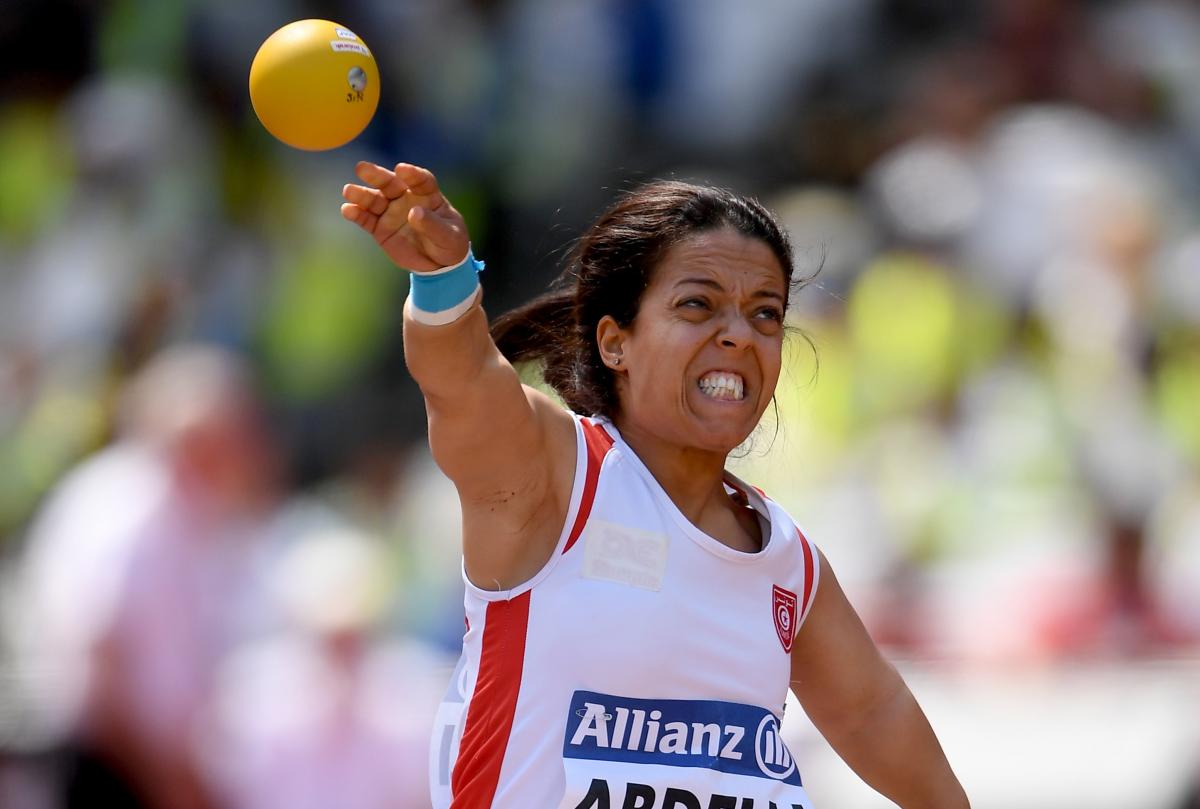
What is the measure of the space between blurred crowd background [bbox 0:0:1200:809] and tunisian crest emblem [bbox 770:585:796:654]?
589 mm

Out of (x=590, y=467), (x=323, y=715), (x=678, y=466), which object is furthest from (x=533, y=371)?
(x=323, y=715)

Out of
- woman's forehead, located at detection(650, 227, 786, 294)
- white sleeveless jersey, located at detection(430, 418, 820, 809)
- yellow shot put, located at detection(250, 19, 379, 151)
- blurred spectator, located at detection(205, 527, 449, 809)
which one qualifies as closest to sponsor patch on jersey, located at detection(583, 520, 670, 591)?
white sleeveless jersey, located at detection(430, 418, 820, 809)

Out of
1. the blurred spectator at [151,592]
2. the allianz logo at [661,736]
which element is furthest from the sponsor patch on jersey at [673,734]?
the blurred spectator at [151,592]

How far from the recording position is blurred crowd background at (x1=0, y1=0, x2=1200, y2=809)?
6.23 metres

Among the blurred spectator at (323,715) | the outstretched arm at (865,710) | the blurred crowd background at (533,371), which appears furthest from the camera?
the blurred spectator at (323,715)

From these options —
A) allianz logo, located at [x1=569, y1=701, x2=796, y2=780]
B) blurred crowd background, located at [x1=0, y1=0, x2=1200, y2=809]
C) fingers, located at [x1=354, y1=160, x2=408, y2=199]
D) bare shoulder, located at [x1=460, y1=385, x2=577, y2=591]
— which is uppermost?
blurred crowd background, located at [x1=0, y1=0, x2=1200, y2=809]

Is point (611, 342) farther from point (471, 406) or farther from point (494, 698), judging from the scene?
point (494, 698)

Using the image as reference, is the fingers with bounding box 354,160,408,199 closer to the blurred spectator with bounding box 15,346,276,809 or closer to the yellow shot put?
the yellow shot put

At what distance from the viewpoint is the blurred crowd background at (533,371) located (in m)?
6.23

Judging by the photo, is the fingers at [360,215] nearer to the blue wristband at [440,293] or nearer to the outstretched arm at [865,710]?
the blue wristband at [440,293]

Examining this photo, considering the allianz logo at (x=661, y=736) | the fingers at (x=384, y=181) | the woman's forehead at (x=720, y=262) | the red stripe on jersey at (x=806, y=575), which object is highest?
the woman's forehead at (x=720, y=262)

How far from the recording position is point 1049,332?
7.77m

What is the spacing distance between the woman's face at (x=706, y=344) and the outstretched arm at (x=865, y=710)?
0.49m

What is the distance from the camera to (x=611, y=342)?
3.56 m
